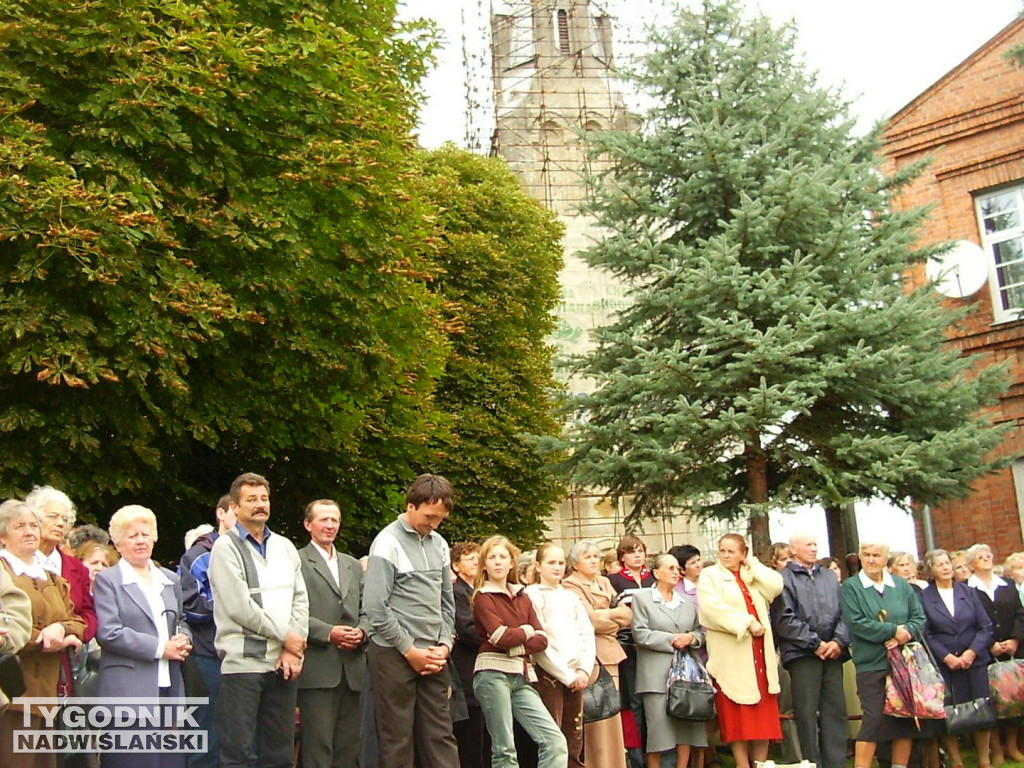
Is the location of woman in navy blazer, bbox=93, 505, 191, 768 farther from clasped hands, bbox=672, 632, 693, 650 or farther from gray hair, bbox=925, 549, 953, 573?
gray hair, bbox=925, 549, 953, 573

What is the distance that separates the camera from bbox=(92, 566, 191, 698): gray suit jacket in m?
6.73

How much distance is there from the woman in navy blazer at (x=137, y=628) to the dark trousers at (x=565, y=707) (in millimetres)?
2552

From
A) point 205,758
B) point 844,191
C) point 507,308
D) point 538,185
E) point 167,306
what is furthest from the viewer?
point 538,185

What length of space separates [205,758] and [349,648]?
43.8 inches

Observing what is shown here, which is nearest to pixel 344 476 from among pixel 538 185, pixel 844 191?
pixel 844 191

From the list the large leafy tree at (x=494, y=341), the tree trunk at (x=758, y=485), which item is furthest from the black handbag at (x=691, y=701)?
the large leafy tree at (x=494, y=341)

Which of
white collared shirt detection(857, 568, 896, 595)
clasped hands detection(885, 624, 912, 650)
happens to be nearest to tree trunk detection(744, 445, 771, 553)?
white collared shirt detection(857, 568, 896, 595)

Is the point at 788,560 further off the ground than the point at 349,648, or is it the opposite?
the point at 788,560

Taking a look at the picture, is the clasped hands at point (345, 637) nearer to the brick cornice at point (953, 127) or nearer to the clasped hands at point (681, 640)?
the clasped hands at point (681, 640)

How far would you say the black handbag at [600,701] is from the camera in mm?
9016

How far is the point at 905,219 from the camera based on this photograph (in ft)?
54.6

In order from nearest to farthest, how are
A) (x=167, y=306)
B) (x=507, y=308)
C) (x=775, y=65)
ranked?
(x=167, y=306), (x=775, y=65), (x=507, y=308)

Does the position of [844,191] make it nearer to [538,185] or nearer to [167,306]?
[167,306]

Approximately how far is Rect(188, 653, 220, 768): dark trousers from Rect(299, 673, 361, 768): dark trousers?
1.82ft
